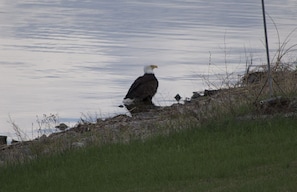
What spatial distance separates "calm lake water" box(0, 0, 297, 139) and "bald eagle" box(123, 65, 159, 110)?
26cm

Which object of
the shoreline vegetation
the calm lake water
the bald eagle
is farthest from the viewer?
the calm lake water

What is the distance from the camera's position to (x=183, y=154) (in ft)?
35.0

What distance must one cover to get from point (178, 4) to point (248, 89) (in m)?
25.0

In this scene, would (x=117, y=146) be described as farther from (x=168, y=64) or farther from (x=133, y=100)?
(x=168, y=64)

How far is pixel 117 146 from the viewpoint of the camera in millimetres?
11602

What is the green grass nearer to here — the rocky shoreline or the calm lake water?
the rocky shoreline

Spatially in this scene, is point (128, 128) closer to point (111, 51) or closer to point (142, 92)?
point (142, 92)

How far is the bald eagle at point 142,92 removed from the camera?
19.9 meters

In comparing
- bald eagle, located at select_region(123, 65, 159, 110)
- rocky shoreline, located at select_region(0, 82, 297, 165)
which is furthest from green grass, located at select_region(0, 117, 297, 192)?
bald eagle, located at select_region(123, 65, 159, 110)

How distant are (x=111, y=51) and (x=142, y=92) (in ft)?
21.8

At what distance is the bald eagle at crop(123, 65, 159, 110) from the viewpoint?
1986 cm

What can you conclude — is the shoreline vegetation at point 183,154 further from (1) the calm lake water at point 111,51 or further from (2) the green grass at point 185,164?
(1) the calm lake water at point 111,51

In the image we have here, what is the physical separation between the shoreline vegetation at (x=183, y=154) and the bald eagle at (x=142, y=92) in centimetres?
544

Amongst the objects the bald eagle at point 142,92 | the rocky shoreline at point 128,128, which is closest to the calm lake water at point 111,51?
the bald eagle at point 142,92
